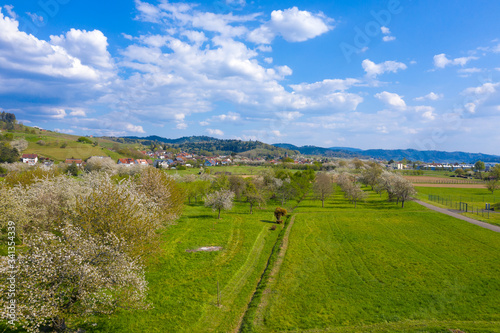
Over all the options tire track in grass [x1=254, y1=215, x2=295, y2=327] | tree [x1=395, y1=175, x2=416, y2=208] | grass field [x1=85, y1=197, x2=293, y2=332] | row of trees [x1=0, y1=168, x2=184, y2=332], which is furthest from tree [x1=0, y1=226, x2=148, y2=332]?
tree [x1=395, y1=175, x2=416, y2=208]

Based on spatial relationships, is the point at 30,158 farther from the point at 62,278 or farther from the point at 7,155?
the point at 62,278

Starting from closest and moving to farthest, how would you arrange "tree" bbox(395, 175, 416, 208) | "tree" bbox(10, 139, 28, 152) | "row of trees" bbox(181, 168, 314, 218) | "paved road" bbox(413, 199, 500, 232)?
"paved road" bbox(413, 199, 500, 232) → "tree" bbox(395, 175, 416, 208) → "row of trees" bbox(181, 168, 314, 218) → "tree" bbox(10, 139, 28, 152)

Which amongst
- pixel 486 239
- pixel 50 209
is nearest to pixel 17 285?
pixel 50 209

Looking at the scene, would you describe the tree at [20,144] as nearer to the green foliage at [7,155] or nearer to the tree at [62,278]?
the green foliage at [7,155]

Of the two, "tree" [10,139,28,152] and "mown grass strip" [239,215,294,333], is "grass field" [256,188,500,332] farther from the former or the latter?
"tree" [10,139,28,152]

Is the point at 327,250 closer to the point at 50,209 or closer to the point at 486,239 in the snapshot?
the point at 486,239

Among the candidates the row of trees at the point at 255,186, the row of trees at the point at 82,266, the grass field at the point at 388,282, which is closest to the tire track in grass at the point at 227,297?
the grass field at the point at 388,282
